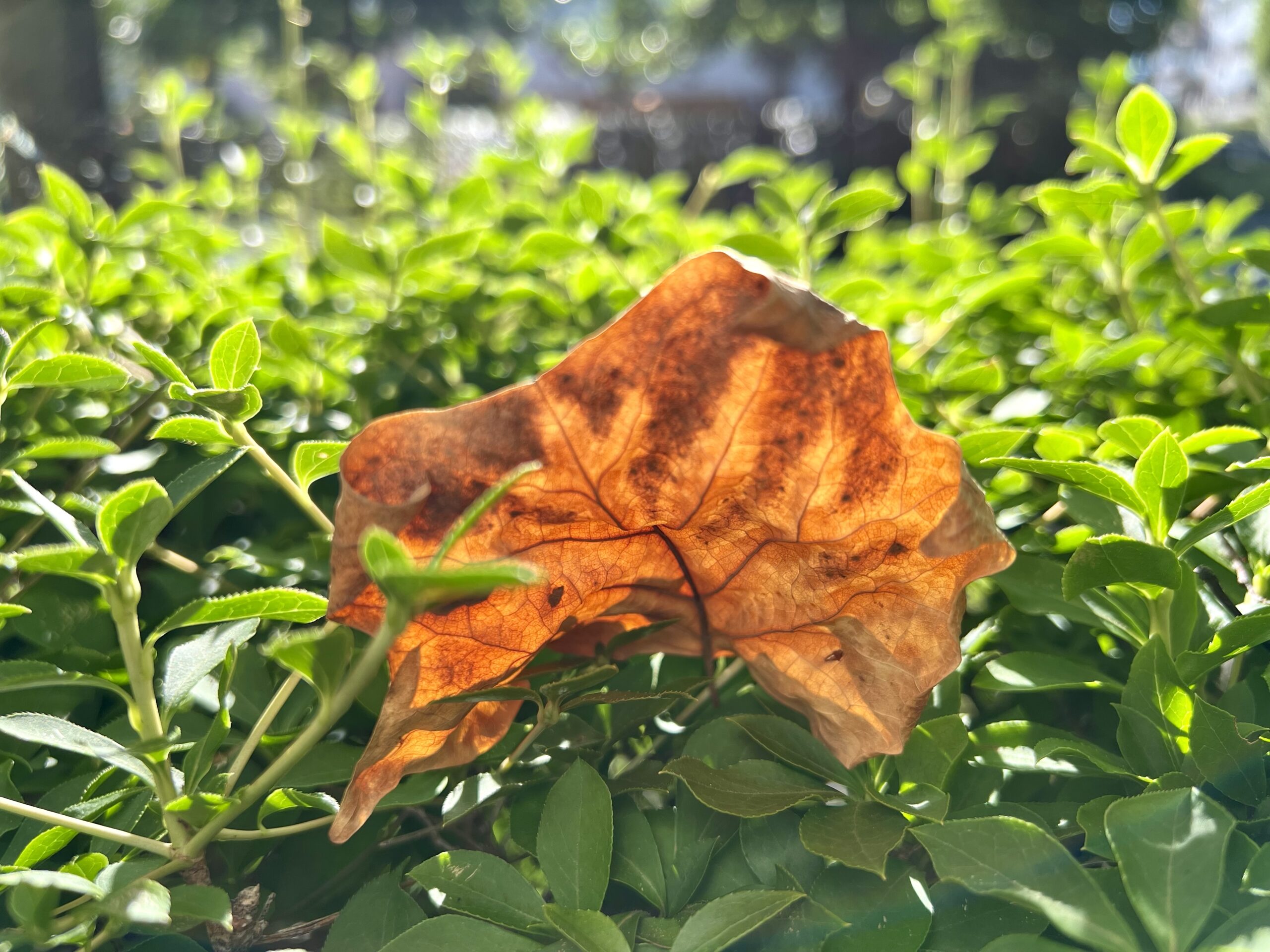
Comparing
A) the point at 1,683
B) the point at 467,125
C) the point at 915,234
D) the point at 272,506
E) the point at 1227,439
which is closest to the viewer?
the point at 1,683

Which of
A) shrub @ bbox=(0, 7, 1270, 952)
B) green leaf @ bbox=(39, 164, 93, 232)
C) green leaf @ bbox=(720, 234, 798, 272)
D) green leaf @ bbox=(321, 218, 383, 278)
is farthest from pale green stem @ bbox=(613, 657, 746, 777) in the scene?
green leaf @ bbox=(39, 164, 93, 232)

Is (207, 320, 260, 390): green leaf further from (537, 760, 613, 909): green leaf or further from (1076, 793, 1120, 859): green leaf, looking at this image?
(1076, 793, 1120, 859): green leaf

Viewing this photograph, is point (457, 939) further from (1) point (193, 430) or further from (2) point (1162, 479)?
(2) point (1162, 479)

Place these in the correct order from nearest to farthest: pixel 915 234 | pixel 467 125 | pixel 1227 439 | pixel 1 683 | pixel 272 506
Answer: pixel 1 683, pixel 1227 439, pixel 272 506, pixel 915 234, pixel 467 125

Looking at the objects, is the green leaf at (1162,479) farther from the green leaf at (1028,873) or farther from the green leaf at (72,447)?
the green leaf at (72,447)

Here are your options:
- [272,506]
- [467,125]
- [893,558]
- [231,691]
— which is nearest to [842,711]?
[893,558]

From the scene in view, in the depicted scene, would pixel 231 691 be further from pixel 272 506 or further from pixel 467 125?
pixel 467 125

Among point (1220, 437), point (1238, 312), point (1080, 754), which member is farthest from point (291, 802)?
point (1238, 312)

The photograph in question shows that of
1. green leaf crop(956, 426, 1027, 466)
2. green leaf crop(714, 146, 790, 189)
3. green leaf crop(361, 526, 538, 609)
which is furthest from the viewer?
green leaf crop(714, 146, 790, 189)
